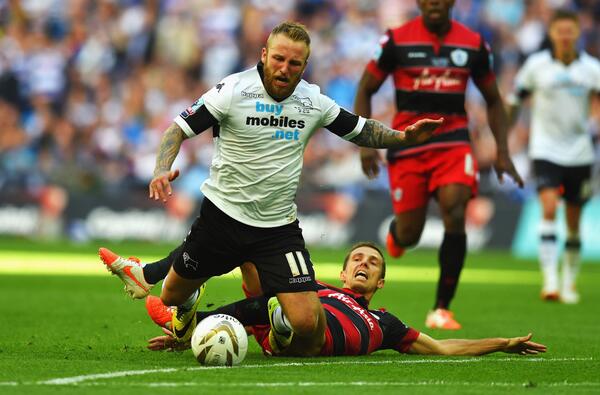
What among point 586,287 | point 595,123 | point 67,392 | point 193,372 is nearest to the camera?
point 67,392

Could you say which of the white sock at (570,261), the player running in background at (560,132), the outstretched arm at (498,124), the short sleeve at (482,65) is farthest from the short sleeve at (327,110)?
the white sock at (570,261)

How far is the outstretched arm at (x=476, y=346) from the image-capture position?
7.99 meters

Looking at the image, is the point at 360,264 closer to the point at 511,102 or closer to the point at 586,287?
the point at 511,102

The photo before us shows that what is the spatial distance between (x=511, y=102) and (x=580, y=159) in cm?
108

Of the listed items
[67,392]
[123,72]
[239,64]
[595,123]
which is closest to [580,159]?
[595,123]

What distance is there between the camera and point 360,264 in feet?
28.6

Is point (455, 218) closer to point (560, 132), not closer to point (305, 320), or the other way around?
point (305, 320)

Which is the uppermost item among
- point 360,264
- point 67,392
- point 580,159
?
point 580,159

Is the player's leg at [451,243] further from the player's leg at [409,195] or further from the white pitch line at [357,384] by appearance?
the white pitch line at [357,384]

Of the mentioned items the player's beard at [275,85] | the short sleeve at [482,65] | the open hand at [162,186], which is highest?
the short sleeve at [482,65]

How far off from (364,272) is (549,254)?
5.90 m

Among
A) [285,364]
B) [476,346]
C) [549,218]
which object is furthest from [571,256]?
[285,364]

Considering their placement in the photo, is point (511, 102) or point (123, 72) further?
point (123, 72)

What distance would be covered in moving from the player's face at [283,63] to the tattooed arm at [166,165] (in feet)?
2.10
